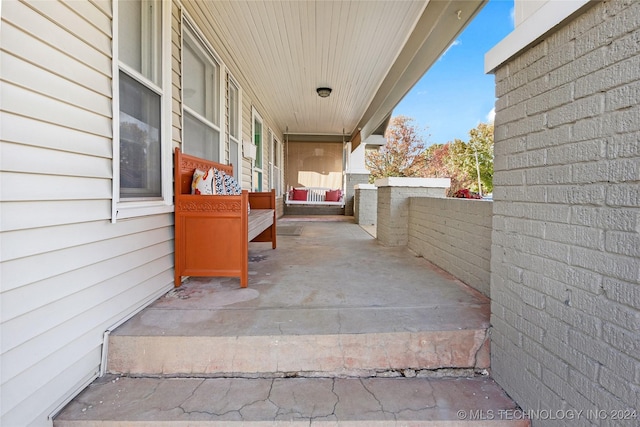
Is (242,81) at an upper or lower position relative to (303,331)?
upper

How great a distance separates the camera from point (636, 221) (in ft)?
2.97

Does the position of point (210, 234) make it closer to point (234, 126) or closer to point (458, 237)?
point (458, 237)

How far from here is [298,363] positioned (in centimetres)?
155

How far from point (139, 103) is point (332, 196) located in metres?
8.29

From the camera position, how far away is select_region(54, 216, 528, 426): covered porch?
131 cm

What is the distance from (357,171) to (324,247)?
5.13 m

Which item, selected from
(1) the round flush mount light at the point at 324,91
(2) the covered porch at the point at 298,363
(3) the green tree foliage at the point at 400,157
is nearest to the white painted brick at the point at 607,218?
(2) the covered porch at the point at 298,363

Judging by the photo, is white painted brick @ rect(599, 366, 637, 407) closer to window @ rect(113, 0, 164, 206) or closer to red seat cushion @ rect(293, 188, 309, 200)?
window @ rect(113, 0, 164, 206)

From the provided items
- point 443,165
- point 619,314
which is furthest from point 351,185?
point 443,165

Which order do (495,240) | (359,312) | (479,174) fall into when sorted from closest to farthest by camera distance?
(495,240)
(359,312)
(479,174)

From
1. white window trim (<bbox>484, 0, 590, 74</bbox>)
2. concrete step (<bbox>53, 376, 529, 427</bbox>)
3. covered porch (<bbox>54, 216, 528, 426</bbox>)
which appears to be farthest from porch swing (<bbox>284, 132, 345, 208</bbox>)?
concrete step (<bbox>53, 376, 529, 427</bbox>)

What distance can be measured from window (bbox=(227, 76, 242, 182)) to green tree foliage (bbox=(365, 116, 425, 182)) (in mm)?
11440

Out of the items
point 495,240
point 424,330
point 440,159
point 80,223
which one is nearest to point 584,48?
point 495,240

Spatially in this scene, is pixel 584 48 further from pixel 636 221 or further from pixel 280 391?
pixel 280 391
